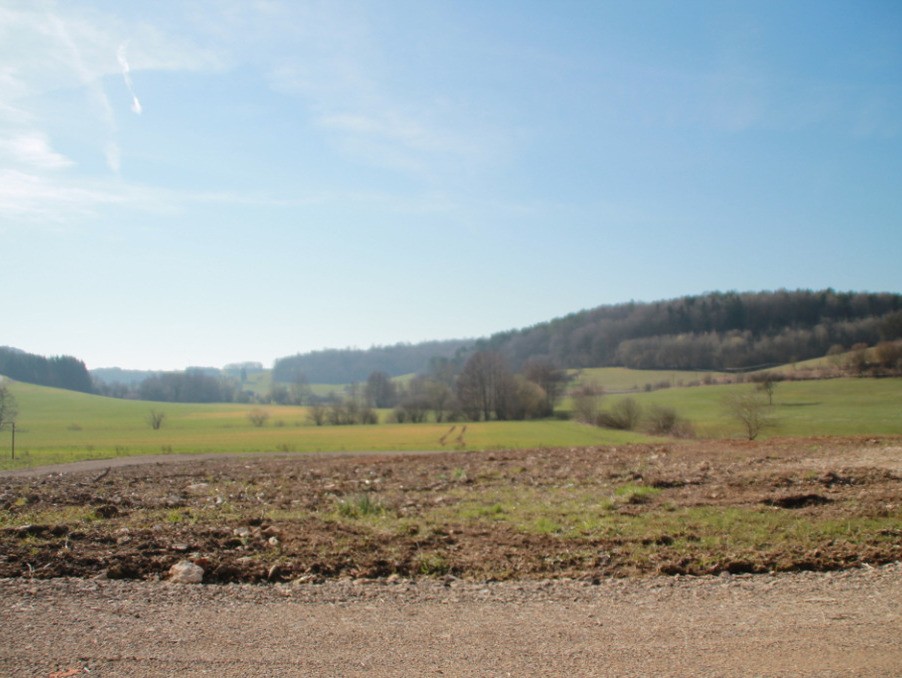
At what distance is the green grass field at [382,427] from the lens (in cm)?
4859

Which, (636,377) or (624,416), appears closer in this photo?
(624,416)

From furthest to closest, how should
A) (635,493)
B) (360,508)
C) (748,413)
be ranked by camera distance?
(748,413), (635,493), (360,508)

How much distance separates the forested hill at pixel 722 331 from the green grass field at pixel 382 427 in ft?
30.7

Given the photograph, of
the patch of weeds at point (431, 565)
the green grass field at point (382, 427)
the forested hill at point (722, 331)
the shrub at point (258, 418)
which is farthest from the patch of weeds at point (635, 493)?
the forested hill at point (722, 331)

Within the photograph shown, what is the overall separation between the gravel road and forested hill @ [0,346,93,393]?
16038 centimetres

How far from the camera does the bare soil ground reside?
5906 millimetres

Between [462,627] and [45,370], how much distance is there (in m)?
175

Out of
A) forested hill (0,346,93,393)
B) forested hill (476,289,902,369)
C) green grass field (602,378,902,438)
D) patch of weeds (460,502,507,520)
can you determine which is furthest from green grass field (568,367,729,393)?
forested hill (0,346,93,393)

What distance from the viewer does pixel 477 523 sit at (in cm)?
1213

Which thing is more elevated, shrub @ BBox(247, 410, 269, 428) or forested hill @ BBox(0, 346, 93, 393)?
forested hill @ BBox(0, 346, 93, 393)

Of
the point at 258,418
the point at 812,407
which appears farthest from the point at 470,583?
the point at 258,418

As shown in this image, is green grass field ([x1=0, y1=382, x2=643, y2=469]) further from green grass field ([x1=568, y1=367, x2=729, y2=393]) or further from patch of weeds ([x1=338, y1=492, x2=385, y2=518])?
green grass field ([x1=568, y1=367, x2=729, y2=393])

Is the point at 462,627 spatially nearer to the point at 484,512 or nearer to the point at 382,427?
the point at 484,512

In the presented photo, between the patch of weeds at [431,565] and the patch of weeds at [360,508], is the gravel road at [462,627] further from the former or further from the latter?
the patch of weeds at [360,508]
